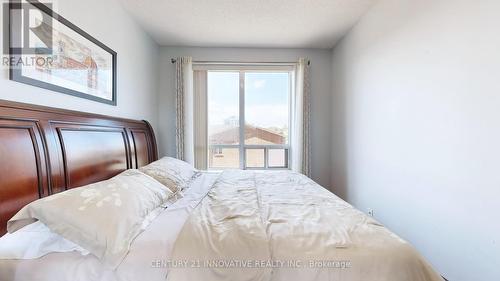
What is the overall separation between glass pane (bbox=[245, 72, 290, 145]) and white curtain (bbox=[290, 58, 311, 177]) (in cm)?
20

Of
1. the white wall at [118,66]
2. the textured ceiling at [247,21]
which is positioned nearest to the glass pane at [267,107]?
the textured ceiling at [247,21]

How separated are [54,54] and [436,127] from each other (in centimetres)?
265

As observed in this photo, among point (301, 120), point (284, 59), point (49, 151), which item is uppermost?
point (284, 59)

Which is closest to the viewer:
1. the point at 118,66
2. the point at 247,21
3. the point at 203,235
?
the point at 203,235

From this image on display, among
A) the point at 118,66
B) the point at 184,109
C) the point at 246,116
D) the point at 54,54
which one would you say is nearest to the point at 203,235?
the point at 54,54

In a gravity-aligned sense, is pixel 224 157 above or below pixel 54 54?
below

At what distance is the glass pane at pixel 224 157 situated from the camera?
3870 mm

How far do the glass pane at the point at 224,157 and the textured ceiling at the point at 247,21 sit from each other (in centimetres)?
156

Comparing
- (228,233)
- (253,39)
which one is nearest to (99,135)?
(228,233)

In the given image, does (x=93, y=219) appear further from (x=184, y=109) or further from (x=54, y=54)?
(x=184, y=109)

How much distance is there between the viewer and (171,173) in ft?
7.32

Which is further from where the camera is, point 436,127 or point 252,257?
point 436,127

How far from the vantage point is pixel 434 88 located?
5.84 ft

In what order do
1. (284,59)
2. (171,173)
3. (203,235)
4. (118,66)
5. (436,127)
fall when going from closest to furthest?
(203,235) → (436,127) → (171,173) → (118,66) → (284,59)
